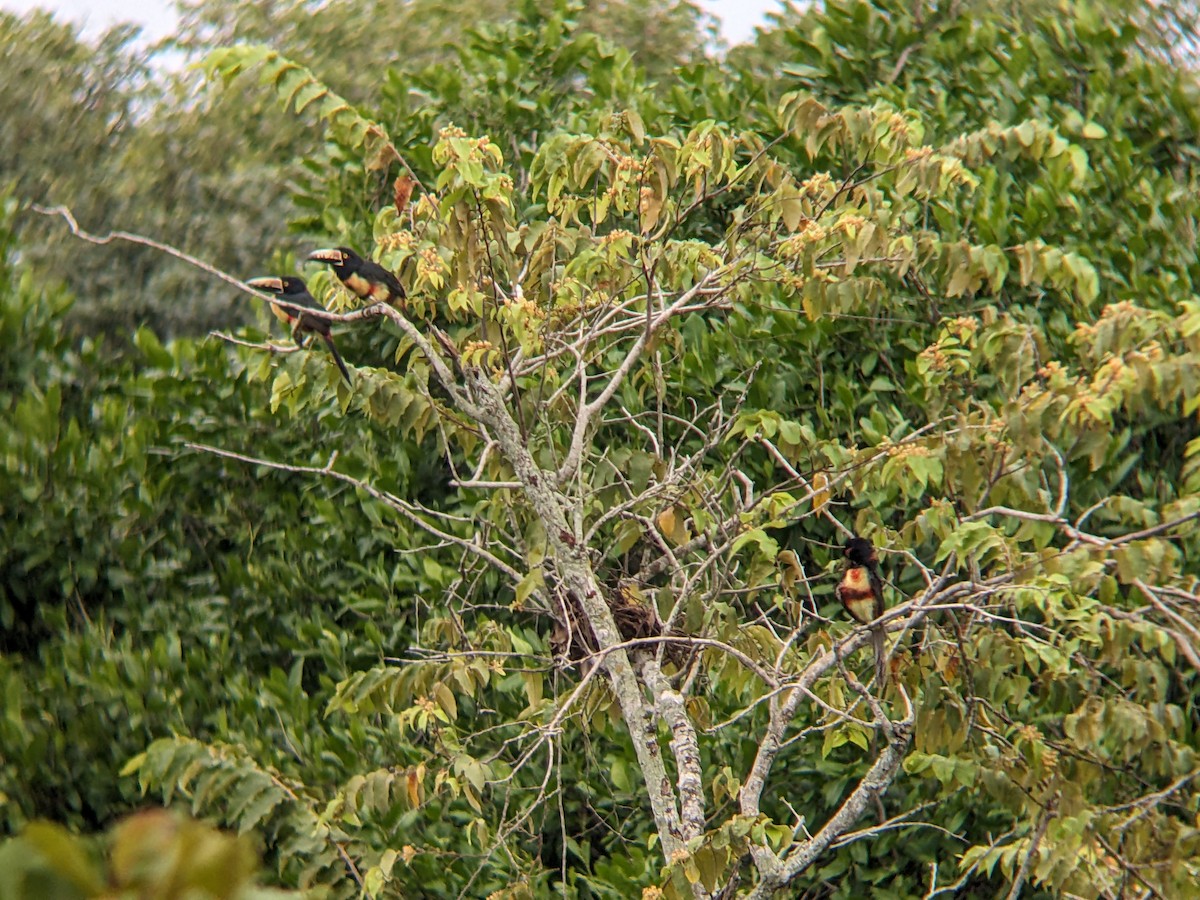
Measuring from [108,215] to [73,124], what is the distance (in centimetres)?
132

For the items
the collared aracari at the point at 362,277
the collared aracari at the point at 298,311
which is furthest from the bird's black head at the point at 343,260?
the collared aracari at the point at 298,311

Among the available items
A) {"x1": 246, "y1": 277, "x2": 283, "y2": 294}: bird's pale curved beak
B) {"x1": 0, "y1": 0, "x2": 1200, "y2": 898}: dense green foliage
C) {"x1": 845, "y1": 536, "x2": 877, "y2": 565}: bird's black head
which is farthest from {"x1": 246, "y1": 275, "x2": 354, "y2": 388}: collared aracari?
{"x1": 845, "y1": 536, "x2": 877, "y2": 565}: bird's black head

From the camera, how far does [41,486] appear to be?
6.58 m

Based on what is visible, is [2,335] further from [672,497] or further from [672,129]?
[672,497]

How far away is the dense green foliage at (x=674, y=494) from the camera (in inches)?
152

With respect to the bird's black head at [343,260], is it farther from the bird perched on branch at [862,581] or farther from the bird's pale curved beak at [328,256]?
the bird perched on branch at [862,581]

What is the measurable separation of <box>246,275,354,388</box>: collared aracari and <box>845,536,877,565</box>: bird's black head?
1491 millimetres

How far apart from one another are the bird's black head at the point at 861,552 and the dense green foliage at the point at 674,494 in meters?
0.06

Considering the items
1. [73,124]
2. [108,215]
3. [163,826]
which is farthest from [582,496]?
[73,124]

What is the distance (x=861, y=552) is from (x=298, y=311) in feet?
6.03

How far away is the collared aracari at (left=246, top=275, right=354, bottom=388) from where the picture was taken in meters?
4.32

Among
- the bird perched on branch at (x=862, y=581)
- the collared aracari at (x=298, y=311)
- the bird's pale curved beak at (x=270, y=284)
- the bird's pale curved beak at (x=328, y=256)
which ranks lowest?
the bird perched on branch at (x=862, y=581)

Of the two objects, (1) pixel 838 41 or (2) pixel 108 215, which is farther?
(2) pixel 108 215

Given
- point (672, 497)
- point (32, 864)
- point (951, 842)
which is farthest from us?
point (951, 842)
